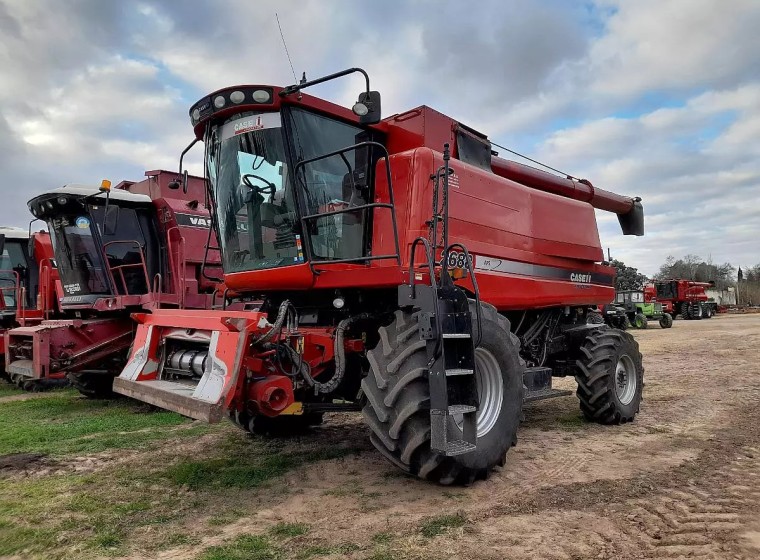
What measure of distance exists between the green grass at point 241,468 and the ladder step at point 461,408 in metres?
1.65

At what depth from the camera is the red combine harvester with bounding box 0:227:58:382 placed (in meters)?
11.0

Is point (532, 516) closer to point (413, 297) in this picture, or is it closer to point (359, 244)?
point (413, 297)

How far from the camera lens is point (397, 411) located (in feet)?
13.2

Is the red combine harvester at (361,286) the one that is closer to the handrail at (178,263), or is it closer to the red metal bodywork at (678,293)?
the handrail at (178,263)

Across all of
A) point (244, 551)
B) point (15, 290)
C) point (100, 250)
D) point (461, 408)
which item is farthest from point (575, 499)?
point (15, 290)

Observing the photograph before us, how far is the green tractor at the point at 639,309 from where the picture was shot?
27.0 metres

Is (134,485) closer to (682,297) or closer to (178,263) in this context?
(178,263)

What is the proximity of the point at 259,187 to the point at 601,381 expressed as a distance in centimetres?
432

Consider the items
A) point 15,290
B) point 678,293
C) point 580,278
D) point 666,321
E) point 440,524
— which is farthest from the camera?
point 678,293

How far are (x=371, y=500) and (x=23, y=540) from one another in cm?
214

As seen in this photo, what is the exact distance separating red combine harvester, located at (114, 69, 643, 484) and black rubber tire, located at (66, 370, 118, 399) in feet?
14.6

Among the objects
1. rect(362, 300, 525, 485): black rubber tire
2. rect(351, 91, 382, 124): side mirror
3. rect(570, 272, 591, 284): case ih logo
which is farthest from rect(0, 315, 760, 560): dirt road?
rect(351, 91, 382, 124): side mirror

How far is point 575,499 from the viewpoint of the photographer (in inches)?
158

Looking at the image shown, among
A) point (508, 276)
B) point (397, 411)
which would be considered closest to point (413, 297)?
point (397, 411)
